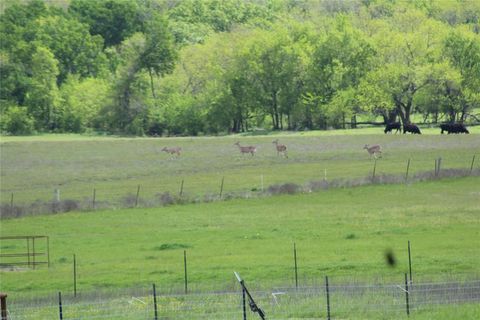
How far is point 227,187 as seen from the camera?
7019 centimetres

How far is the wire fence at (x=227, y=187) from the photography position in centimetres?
6319

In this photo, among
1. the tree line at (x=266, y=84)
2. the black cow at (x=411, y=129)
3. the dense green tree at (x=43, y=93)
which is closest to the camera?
the black cow at (x=411, y=129)

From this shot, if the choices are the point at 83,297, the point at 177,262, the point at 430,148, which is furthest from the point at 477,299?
the point at 430,148

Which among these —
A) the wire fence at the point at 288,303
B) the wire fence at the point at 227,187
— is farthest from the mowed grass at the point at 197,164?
the wire fence at the point at 288,303

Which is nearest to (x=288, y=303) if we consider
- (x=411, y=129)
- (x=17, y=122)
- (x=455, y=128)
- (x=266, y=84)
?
(x=455, y=128)

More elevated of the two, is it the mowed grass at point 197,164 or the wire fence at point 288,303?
the wire fence at point 288,303

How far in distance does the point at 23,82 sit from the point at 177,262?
356 ft

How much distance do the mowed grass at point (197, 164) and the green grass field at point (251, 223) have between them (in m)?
0.14

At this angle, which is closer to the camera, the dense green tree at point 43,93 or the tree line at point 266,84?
the tree line at point 266,84

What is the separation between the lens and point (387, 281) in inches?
1485

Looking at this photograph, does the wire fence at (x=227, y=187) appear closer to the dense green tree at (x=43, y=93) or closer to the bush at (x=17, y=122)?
the bush at (x=17, y=122)

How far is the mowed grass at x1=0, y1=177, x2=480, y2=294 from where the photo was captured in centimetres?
4150

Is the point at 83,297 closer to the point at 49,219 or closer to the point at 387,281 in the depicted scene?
the point at 387,281

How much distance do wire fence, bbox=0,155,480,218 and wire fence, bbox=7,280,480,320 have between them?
27057 mm
